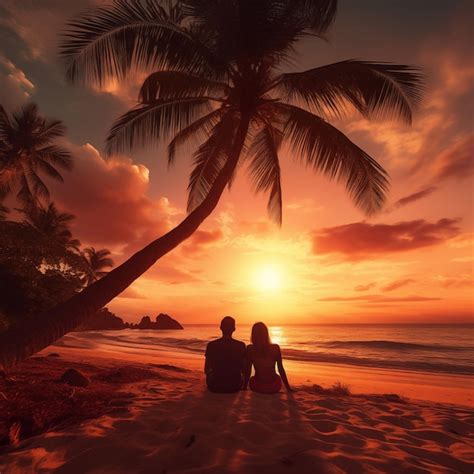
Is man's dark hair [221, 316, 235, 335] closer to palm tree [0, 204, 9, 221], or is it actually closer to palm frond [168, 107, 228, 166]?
palm frond [168, 107, 228, 166]

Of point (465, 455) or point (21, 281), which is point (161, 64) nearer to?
point (465, 455)

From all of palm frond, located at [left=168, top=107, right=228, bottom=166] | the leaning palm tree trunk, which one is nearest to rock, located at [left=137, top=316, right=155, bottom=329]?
palm frond, located at [left=168, top=107, right=228, bottom=166]

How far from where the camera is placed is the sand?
86.2 inches

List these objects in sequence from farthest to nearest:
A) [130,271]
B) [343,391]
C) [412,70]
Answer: [343,391] → [412,70] → [130,271]

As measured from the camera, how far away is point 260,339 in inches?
186

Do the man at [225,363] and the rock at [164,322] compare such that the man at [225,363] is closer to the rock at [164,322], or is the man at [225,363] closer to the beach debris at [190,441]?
the beach debris at [190,441]

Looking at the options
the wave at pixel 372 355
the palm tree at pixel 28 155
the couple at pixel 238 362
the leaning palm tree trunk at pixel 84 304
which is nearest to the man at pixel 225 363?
the couple at pixel 238 362

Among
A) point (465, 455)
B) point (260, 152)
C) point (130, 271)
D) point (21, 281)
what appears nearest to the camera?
point (465, 455)

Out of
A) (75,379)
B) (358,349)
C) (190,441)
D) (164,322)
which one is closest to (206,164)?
(75,379)

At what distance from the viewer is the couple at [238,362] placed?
14.6 feet

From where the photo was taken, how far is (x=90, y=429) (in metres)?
2.82

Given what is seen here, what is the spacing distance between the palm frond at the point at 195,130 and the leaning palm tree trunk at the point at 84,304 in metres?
3.69

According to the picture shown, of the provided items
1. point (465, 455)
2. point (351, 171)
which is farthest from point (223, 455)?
point (351, 171)

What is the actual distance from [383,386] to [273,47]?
953 centimetres
